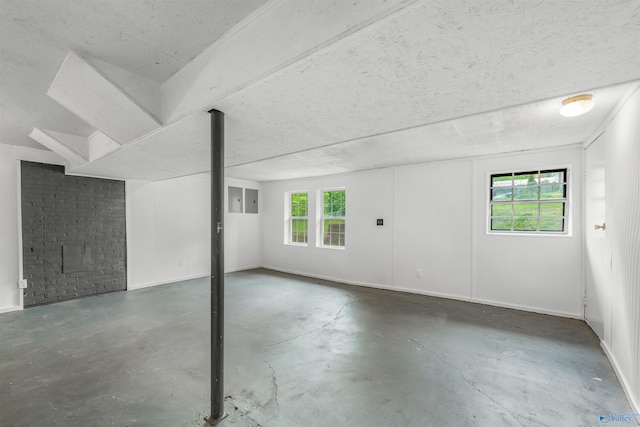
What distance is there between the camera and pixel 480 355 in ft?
8.27

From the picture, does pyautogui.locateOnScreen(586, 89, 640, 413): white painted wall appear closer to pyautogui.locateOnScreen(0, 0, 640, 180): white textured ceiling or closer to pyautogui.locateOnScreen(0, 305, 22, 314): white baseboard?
pyautogui.locateOnScreen(0, 0, 640, 180): white textured ceiling

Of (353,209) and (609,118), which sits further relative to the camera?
(353,209)

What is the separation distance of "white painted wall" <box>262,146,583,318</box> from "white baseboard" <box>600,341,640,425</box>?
1.19m

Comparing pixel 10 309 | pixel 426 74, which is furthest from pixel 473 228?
pixel 10 309

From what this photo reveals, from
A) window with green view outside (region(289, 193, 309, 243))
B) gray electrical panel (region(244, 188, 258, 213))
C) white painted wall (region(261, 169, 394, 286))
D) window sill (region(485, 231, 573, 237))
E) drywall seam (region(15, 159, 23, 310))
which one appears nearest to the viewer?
window sill (region(485, 231, 573, 237))

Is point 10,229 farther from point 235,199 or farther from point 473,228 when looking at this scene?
point 473,228

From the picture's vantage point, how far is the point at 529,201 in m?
3.82

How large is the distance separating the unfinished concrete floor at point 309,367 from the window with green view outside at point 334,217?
7.17 feet

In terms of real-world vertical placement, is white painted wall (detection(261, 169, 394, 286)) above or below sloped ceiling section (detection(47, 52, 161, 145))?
below

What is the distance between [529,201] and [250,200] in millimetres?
5856

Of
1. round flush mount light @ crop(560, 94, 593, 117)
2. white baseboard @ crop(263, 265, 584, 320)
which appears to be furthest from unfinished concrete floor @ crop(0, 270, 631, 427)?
round flush mount light @ crop(560, 94, 593, 117)

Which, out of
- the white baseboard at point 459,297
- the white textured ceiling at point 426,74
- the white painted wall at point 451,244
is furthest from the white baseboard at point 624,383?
the white textured ceiling at point 426,74

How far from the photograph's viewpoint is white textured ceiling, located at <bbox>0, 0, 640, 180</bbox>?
39.7 inches

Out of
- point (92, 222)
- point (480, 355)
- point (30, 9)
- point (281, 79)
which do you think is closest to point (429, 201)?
point (480, 355)
